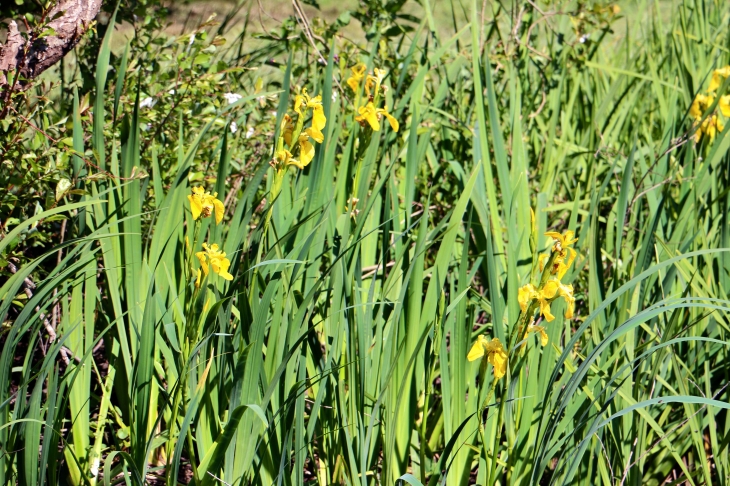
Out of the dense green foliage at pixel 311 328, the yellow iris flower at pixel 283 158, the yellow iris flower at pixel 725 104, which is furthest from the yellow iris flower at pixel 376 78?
the yellow iris flower at pixel 725 104

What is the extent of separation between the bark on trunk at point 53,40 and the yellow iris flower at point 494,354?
1.06 meters

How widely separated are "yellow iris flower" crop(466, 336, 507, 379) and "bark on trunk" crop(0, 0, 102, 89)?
3.48 feet

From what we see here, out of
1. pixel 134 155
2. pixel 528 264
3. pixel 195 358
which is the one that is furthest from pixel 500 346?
pixel 134 155

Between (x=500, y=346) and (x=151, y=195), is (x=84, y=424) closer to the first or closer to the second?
(x=151, y=195)

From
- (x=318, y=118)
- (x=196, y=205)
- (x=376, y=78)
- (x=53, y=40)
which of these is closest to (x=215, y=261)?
(x=196, y=205)

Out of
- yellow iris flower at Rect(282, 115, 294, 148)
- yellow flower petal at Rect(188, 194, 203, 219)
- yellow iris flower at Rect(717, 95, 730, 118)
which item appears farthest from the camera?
yellow iris flower at Rect(717, 95, 730, 118)

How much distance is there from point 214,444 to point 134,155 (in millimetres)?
610

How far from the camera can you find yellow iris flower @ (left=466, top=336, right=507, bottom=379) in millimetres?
1110

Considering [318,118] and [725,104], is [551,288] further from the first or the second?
[725,104]

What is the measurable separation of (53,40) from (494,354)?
1.16 metres

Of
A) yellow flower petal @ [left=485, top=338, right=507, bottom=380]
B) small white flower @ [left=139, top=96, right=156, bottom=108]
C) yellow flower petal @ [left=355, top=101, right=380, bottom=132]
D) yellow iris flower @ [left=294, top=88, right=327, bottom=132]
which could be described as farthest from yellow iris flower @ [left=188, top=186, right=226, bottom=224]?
small white flower @ [left=139, top=96, right=156, bottom=108]

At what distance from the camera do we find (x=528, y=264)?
69.9 inches

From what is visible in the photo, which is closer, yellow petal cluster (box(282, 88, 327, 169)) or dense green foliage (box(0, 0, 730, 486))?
dense green foliage (box(0, 0, 730, 486))

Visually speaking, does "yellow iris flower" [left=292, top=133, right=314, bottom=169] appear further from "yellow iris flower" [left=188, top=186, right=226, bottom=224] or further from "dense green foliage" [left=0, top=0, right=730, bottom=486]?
"yellow iris flower" [left=188, top=186, right=226, bottom=224]
